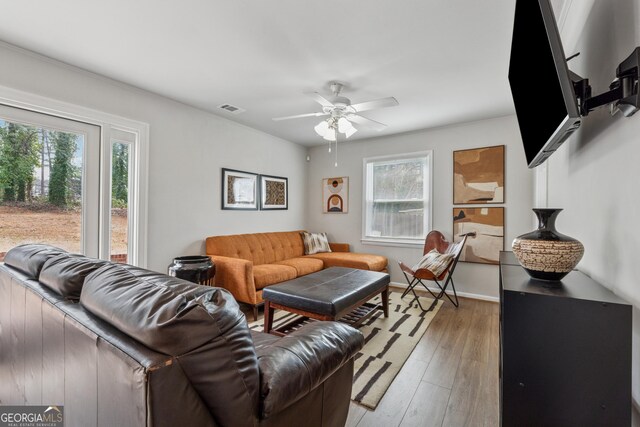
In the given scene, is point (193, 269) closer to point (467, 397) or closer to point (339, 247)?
point (467, 397)

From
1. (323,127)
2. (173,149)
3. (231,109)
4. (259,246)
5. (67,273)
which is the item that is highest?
(231,109)

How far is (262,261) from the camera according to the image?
13.4ft

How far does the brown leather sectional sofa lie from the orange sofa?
1.91m

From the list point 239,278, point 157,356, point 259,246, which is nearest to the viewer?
point 157,356

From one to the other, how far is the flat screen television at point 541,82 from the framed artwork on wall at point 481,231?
7.92 ft

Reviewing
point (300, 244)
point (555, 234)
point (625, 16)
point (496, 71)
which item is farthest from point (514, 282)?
point (300, 244)

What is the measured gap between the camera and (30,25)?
198 cm

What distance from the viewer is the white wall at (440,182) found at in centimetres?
365

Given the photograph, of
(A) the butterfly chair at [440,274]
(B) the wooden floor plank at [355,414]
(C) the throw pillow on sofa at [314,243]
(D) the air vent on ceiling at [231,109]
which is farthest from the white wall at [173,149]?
(B) the wooden floor plank at [355,414]

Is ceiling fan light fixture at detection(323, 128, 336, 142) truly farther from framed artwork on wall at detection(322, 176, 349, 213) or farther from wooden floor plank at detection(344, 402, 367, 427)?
wooden floor plank at detection(344, 402, 367, 427)

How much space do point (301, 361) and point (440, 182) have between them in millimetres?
3784

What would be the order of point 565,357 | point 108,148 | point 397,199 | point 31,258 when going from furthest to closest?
1. point 397,199
2. point 108,148
3. point 31,258
4. point 565,357

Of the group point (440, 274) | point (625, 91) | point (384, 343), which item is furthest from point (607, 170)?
point (440, 274)

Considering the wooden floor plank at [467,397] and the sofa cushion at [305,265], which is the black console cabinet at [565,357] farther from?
the sofa cushion at [305,265]
